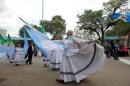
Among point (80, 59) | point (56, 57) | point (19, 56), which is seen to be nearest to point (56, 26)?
point (19, 56)

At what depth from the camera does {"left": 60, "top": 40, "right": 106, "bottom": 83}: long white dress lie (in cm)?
1052

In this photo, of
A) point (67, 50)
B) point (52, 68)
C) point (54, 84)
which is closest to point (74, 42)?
point (67, 50)

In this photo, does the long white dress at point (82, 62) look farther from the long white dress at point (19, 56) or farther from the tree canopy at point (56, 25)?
the tree canopy at point (56, 25)

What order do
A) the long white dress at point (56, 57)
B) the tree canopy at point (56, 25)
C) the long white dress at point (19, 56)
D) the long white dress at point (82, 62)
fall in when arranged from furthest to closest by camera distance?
the tree canopy at point (56, 25) < the long white dress at point (19, 56) < the long white dress at point (56, 57) < the long white dress at point (82, 62)

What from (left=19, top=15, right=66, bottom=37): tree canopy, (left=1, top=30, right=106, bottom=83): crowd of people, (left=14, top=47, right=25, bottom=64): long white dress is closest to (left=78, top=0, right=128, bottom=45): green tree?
(left=19, top=15, right=66, bottom=37): tree canopy

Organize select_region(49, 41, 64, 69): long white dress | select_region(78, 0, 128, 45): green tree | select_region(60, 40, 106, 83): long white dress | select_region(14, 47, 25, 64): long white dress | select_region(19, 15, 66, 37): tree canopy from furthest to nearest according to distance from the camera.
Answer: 1. select_region(19, 15, 66, 37): tree canopy
2. select_region(78, 0, 128, 45): green tree
3. select_region(14, 47, 25, 64): long white dress
4. select_region(49, 41, 64, 69): long white dress
5. select_region(60, 40, 106, 83): long white dress

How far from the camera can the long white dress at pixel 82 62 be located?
10.5 metres

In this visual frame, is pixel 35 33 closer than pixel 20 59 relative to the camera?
Yes

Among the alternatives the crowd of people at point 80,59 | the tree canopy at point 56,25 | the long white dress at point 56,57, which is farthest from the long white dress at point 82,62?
the tree canopy at point 56,25

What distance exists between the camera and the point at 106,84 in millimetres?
10789

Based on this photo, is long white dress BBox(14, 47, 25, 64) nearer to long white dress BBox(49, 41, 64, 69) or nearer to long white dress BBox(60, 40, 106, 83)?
long white dress BBox(49, 41, 64, 69)

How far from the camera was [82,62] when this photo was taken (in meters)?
10.7

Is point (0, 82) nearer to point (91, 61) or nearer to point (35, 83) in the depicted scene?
point (35, 83)

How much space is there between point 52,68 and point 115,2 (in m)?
50.4
